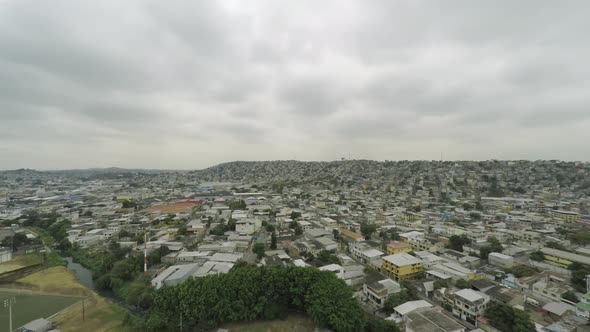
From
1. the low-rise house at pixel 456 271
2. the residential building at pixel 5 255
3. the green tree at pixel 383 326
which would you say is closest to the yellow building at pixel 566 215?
the low-rise house at pixel 456 271

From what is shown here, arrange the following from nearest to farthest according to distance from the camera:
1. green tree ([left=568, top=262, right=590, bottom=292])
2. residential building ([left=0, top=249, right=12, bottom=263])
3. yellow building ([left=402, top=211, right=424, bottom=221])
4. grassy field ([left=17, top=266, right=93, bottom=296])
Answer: green tree ([left=568, top=262, right=590, bottom=292]) < grassy field ([left=17, top=266, right=93, bottom=296]) < residential building ([left=0, top=249, right=12, bottom=263]) < yellow building ([left=402, top=211, right=424, bottom=221])

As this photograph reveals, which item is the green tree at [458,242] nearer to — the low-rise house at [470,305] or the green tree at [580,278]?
the green tree at [580,278]

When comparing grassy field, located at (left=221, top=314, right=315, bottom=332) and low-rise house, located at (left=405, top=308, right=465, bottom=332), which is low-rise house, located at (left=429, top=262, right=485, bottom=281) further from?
grassy field, located at (left=221, top=314, right=315, bottom=332)

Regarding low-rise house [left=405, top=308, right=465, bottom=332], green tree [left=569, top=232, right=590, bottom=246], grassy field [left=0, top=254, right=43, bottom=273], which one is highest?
green tree [left=569, top=232, right=590, bottom=246]

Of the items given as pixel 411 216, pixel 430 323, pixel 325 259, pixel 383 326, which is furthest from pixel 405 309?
pixel 411 216

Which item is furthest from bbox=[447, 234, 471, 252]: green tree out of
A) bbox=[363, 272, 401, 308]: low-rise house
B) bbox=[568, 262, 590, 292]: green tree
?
bbox=[363, 272, 401, 308]: low-rise house

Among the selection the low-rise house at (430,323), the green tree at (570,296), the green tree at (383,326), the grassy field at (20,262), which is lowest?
the grassy field at (20,262)

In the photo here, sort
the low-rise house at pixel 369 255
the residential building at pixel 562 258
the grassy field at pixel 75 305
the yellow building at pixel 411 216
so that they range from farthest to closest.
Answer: the yellow building at pixel 411 216
the low-rise house at pixel 369 255
the residential building at pixel 562 258
the grassy field at pixel 75 305
